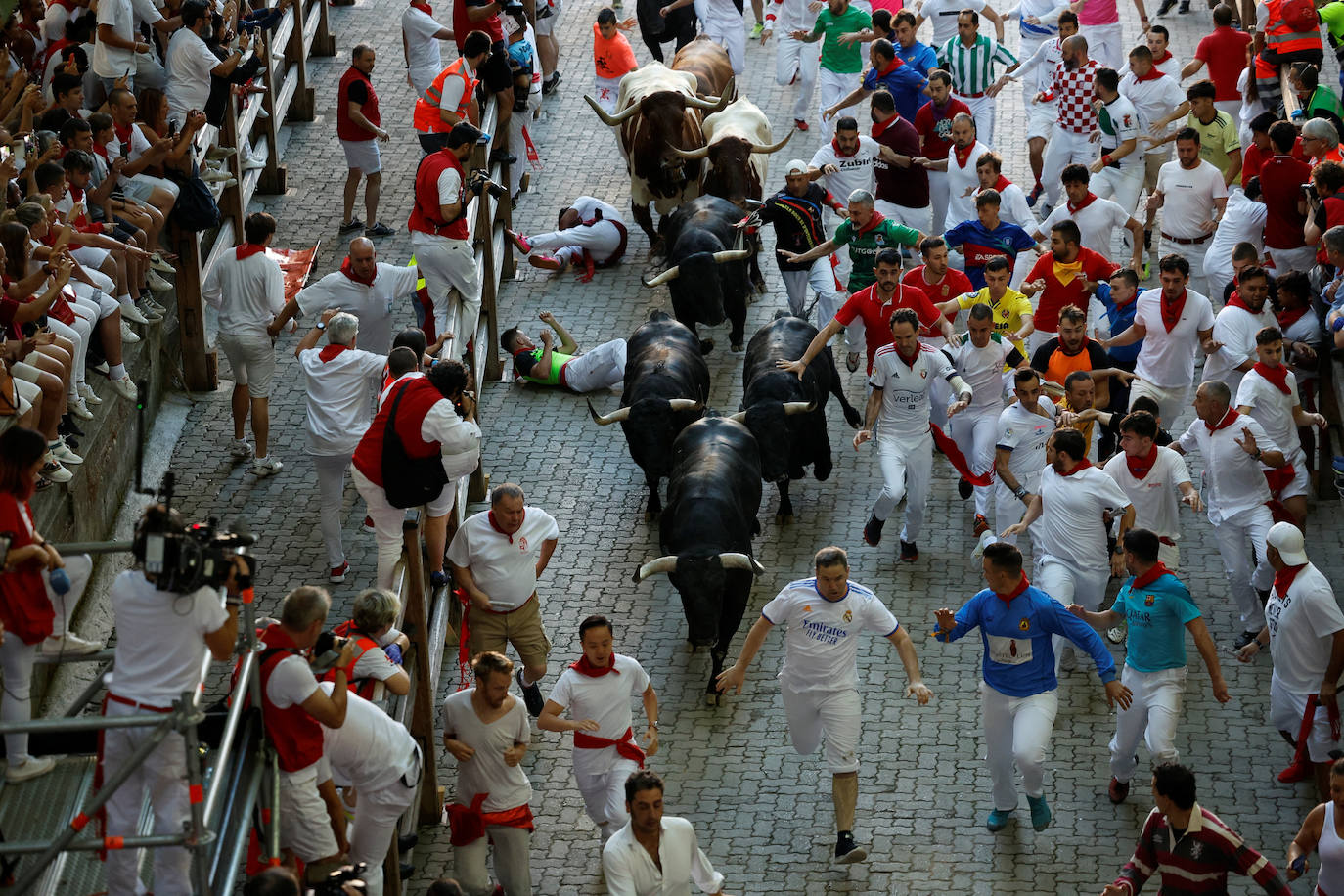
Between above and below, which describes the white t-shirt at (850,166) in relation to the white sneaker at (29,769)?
above

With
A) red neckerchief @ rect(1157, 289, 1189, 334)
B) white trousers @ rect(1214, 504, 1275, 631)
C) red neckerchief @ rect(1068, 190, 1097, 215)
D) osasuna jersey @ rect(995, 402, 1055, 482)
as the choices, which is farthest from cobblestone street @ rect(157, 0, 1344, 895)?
red neckerchief @ rect(1068, 190, 1097, 215)

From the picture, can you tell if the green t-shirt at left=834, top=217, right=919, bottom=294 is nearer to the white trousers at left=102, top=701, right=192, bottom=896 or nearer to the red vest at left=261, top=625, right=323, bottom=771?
the red vest at left=261, top=625, right=323, bottom=771

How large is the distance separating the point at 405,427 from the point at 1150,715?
4.97 m

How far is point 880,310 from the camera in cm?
1409

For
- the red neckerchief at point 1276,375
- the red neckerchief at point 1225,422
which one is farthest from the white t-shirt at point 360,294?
the red neckerchief at point 1276,375

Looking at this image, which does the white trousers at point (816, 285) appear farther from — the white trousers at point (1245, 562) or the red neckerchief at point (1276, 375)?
the white trousers at point (1245, 562)

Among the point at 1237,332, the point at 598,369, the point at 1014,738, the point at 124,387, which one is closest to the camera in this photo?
the point at 1014,738

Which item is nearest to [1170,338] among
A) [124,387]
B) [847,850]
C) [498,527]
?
[847,850]

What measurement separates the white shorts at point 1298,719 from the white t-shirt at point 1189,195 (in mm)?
5578

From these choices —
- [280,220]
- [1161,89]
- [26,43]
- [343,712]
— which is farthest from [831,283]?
[343,712]

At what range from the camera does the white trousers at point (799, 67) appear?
2109 centimetres

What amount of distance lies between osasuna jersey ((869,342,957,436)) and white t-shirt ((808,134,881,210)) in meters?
3.52

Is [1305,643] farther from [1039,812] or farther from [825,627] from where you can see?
[825,627]

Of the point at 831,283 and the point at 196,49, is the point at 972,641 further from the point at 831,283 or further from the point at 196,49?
the point at 196,49
